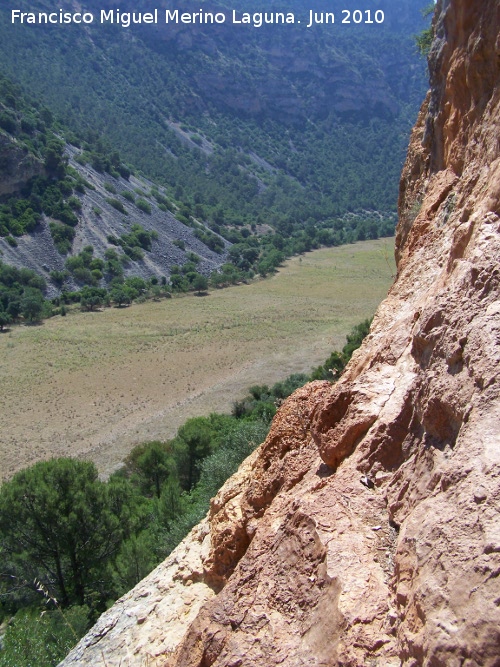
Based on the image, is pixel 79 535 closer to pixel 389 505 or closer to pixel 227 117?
pixel 389 505

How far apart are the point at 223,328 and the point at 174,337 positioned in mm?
5444

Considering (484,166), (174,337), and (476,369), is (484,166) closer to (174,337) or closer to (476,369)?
(476,369)

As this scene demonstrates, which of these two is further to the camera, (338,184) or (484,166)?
(338,184)

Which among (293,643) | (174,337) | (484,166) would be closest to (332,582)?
(293,643)

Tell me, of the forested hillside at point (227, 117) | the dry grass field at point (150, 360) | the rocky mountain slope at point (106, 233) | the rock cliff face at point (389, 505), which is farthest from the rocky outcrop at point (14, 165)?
the rock cliff face at point (389, 505)

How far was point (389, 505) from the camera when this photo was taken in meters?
4.91

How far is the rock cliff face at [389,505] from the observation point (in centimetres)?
370

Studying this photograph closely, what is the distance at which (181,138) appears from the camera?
149 metres

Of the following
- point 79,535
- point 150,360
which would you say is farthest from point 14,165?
point 79,535

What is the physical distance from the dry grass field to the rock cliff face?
22284 mm

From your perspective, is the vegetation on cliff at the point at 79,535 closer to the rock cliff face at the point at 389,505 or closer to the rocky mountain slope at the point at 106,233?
the rock cliff face at the point at 389,505

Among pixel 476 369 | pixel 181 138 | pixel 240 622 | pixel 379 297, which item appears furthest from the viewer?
pixel 181 138

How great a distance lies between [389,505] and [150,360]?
44009mm

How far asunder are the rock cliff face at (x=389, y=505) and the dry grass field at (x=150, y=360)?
22284 mm
